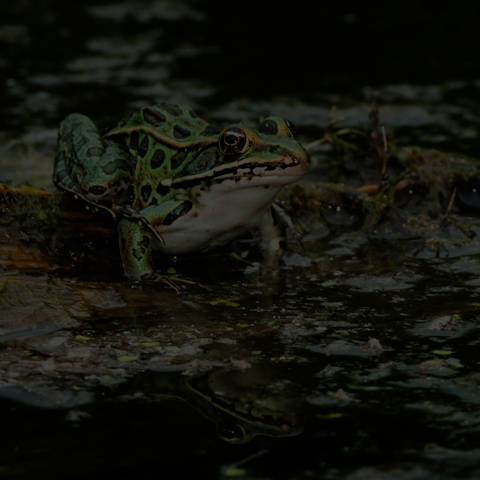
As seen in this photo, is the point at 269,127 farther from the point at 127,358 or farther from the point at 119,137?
the point at 127,358

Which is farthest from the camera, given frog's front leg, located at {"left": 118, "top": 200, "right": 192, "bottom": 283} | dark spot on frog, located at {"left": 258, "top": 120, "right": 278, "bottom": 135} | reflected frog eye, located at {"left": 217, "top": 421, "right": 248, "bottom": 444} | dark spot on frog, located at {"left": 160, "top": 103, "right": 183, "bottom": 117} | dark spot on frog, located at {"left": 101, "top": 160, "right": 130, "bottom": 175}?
dark spot on frog, located at {"left": 160, "top": 103, "right": 183, "bottom": 117}

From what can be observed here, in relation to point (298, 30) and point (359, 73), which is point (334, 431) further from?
point (298, 30)

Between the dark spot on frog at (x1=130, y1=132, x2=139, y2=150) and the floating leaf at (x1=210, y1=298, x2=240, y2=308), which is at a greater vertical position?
the dark spot on frog at (x1=130, y1=132, x2=139, y2=150)

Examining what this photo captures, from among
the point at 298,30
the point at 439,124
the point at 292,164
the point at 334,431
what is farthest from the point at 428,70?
the point at 334,431

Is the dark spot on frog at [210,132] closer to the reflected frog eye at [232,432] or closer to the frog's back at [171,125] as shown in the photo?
the frog's back at [171,125]

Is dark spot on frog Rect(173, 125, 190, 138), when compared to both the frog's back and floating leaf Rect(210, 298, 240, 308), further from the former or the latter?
floating leaf Rect(210, 298, 240, 308)

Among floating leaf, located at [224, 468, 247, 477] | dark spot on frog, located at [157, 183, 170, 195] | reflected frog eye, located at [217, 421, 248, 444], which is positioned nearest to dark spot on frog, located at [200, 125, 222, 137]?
dark spot on frog, located at [157, 183, 170, 195]
